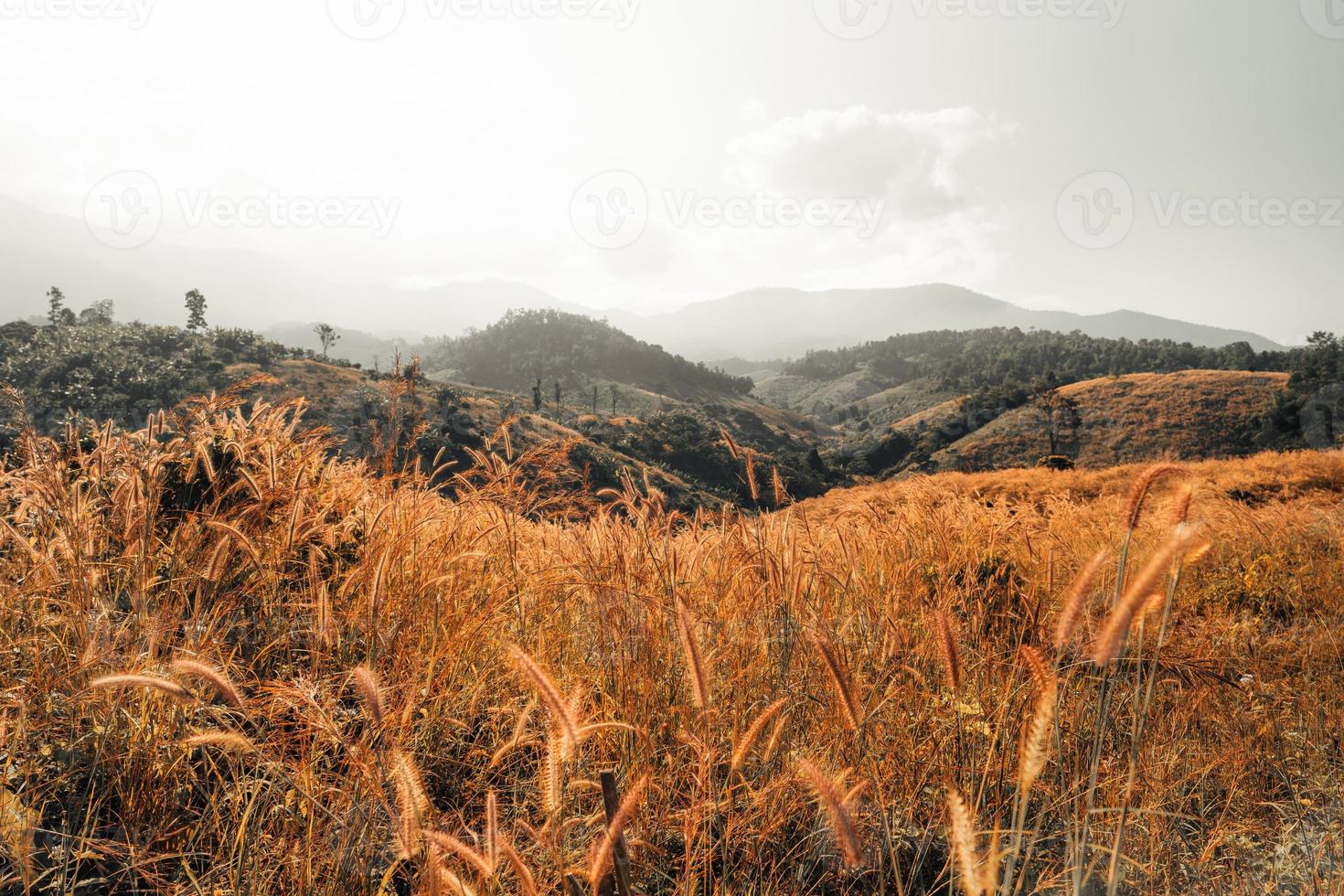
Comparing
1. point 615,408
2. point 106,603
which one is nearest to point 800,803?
point 106,603

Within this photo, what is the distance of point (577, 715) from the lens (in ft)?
4.69

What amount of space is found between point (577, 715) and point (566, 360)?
550 ft

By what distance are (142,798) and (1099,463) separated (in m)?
71.2

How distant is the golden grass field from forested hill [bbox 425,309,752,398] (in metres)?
153

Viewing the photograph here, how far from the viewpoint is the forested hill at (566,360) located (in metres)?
163

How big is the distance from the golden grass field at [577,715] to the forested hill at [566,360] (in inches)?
6027

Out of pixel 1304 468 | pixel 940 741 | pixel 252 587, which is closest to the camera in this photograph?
pixel 940 741

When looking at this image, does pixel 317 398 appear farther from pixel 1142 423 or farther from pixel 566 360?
pixel 566 360

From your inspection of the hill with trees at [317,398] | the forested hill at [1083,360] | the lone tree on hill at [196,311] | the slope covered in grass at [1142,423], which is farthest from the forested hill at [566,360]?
the slope covered in grass at [1142,423]

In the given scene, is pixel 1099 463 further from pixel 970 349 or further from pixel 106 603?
pixel 970 349

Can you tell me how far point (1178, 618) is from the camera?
529 centimetres

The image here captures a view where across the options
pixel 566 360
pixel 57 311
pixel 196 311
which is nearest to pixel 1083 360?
pixel 566 360

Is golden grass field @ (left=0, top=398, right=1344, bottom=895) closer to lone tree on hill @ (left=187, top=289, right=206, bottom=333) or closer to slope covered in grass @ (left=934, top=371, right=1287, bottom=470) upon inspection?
slope covered in grass @ (left=934, top=371, right=1287, bottom=470)

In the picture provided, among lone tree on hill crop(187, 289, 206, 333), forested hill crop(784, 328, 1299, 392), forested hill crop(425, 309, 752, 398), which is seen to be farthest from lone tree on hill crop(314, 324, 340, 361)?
forested hill crop(784, 328, 1299, 392)
